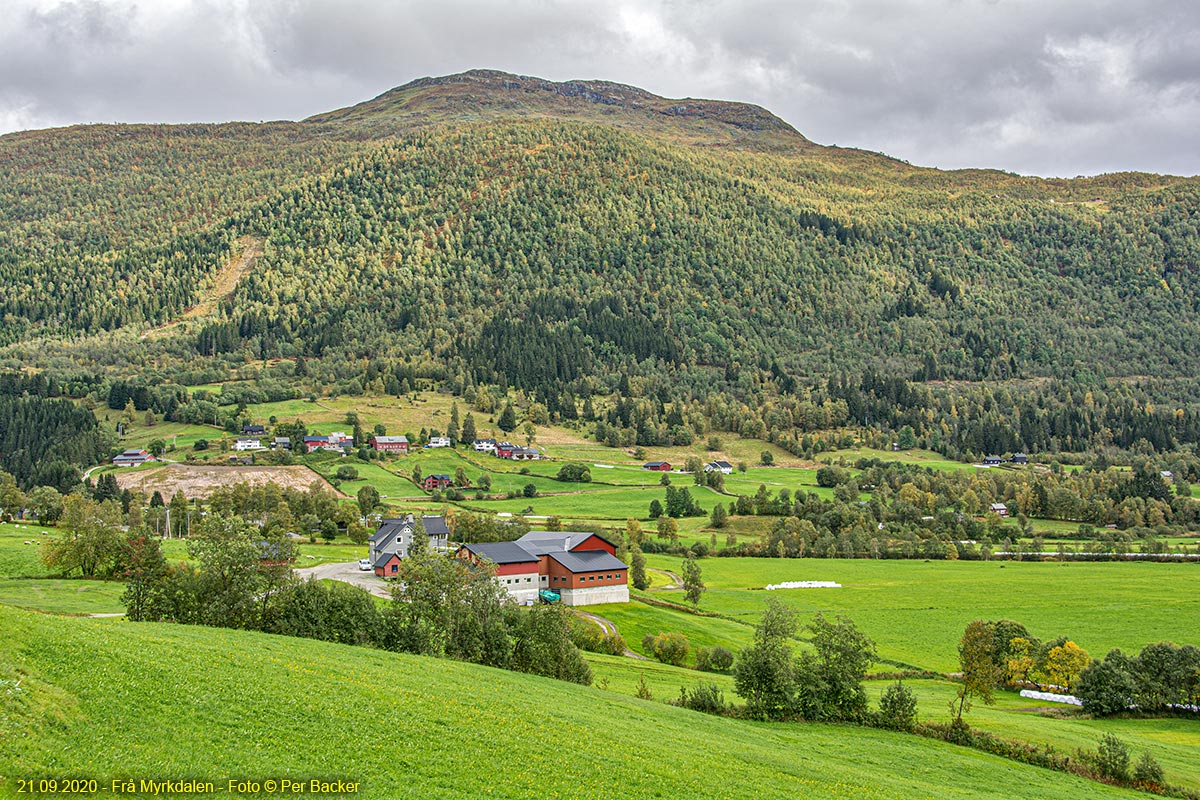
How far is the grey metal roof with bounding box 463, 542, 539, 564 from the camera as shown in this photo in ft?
307

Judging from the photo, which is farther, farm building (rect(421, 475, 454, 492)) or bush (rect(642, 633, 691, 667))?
farm building (rect(421, 475, 454, 492))

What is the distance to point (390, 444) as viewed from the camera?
191375 millimetres

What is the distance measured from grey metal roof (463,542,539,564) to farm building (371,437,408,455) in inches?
3847

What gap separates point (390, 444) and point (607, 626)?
394ft

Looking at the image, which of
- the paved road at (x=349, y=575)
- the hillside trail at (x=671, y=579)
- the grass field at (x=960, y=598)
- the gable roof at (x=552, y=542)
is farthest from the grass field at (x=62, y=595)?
the hillside trail at (x=671, y=579)

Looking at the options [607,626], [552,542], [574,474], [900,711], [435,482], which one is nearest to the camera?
[900,711]

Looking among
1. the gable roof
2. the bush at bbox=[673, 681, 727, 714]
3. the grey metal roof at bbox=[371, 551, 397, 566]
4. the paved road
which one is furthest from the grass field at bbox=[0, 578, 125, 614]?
the gable roof

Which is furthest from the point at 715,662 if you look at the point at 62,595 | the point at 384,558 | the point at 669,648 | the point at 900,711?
the point at 62,595

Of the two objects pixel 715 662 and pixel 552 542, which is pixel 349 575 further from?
pixel 715 662

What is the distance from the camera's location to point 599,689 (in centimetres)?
5103

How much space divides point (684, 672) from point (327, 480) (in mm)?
107062

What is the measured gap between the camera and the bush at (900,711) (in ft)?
169

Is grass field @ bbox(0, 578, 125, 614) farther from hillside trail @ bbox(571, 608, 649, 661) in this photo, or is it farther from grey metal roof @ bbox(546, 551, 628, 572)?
grey metal roof @ bbox(546, 551, 628, 572)

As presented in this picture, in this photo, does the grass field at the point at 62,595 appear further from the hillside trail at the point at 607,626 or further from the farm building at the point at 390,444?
the farm building at the point at 390,444
